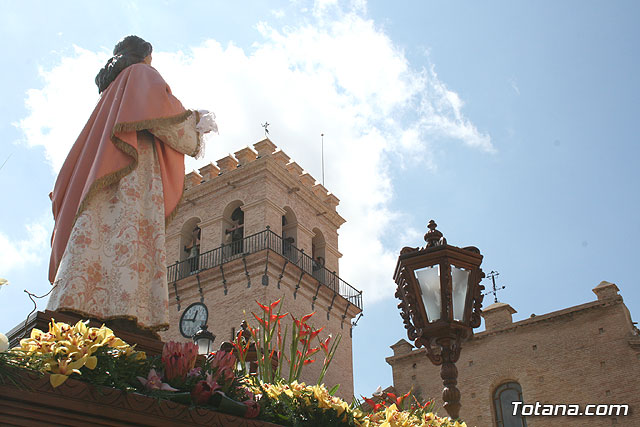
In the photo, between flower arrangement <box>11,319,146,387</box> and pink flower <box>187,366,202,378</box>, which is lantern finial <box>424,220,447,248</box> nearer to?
pink flower <box>187,366,202,378</box>

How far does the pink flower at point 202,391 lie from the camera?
274 cm

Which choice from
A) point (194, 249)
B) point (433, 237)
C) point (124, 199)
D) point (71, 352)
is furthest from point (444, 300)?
point (194, 249)

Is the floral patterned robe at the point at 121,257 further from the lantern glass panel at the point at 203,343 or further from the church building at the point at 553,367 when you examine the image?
the church building at the point at 553,367

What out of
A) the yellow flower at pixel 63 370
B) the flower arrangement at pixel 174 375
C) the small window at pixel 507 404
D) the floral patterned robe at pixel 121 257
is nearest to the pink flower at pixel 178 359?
the flower arrangement at pixel 174 375

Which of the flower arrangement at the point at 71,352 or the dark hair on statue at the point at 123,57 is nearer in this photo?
the flower arrangement at the point at 71,352

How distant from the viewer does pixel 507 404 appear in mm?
22422

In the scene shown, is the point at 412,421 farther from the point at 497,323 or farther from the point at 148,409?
the point at 497,323

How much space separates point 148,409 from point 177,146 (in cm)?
277

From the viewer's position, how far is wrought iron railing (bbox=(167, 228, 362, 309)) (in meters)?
24.8

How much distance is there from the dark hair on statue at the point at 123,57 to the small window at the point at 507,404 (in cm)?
1934

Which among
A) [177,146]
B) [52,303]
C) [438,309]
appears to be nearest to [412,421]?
[438,309]

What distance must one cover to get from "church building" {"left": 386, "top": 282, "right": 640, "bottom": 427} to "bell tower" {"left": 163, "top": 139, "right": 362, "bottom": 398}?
4.39 m

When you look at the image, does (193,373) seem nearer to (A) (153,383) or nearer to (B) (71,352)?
(A) (153,383)

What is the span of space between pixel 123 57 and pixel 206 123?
0.92 m
